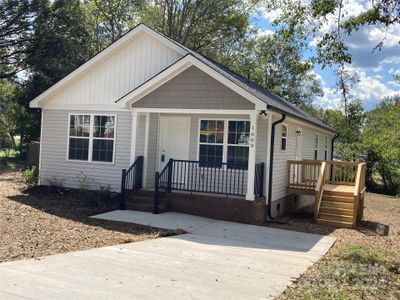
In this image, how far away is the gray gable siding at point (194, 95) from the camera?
1166 centimetres

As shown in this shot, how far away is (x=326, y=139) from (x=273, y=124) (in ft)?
38.2

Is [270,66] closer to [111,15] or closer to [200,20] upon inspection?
[200,20]

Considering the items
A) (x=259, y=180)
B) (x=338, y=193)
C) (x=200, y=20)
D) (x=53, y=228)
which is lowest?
(x=53, y=228)

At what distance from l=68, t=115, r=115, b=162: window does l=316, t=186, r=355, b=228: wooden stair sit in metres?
6.91

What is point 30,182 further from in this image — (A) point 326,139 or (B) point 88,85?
(A) point 326,139

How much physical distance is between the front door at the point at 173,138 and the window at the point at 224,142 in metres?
0.53

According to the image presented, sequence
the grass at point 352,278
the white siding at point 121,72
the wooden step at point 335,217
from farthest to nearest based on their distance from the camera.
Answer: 1. the white siding at point 121,72
2. the wooden step at point 335,217
3. the grass at point 352,278

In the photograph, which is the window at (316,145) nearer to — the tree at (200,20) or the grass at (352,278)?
the grass at (352,278)

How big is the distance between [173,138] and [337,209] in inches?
213

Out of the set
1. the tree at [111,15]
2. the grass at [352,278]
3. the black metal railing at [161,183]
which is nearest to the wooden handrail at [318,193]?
the grass at [352,278]

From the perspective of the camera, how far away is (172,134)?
44.8ft

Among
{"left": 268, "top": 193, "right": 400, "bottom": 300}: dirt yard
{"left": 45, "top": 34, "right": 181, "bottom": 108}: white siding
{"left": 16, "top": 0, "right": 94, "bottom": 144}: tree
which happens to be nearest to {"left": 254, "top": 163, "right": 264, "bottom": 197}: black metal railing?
{"left": 268, "top": 193, "right": 400, "bottom": 300}: dirt yard

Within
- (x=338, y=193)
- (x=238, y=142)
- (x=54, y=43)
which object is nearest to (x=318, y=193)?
(x=338, y=193)

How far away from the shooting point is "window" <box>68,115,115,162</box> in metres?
14.4
